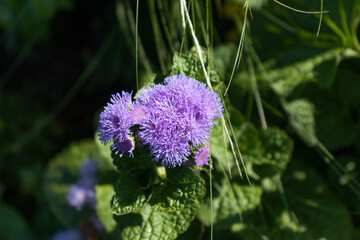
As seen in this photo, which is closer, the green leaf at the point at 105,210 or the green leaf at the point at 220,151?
the green leaf at the point at 220,151

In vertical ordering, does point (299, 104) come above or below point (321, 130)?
above

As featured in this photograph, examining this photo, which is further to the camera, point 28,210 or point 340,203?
point 28,210

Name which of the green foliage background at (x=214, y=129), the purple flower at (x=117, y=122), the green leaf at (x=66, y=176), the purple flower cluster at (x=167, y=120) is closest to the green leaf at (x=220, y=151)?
the green foliage background at (x=214, y=129)

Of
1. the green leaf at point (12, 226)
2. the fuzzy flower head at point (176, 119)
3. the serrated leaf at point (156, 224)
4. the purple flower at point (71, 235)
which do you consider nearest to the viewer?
the fuzzy flower head at point (176, 119)

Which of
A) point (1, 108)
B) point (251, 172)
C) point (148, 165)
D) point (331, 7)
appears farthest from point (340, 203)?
point (1, 108)

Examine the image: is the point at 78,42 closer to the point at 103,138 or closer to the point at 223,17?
the point at 223,17

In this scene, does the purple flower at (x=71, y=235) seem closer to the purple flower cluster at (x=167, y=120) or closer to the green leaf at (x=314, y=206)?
the green leaf at (x=314, y=206)

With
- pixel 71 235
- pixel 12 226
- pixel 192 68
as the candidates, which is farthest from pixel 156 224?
pixel 12 226

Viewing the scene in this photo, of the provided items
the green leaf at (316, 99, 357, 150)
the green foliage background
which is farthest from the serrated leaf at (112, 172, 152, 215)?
the green leaf at (316, 99, 357, 150)
